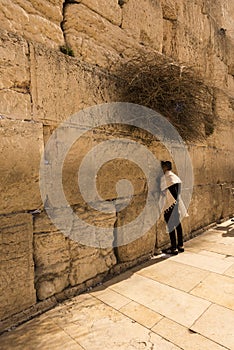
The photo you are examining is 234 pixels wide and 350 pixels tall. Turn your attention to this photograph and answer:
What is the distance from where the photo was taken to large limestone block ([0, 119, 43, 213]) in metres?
1.74

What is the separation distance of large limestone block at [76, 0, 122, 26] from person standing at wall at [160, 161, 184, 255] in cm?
182

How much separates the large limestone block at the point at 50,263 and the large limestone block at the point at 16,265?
68 millimetres

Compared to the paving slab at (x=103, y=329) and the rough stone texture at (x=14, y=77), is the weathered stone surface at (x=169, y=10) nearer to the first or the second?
the rough stone texture at (x=14, y=77)

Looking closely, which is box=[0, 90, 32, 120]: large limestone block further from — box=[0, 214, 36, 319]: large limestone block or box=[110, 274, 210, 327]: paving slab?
box=[110, 274, 210, 327]: paving slab

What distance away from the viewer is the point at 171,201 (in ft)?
9.90

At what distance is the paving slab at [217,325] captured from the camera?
1.49m

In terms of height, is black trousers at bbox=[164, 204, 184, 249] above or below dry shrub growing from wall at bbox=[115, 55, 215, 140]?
below

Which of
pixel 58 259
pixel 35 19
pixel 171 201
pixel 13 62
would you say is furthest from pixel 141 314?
pixel 35 19

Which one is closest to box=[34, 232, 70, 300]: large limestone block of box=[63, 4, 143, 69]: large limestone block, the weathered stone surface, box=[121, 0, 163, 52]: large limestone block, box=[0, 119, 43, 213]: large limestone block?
box=[0, 119, 43, 213]: large limestone block

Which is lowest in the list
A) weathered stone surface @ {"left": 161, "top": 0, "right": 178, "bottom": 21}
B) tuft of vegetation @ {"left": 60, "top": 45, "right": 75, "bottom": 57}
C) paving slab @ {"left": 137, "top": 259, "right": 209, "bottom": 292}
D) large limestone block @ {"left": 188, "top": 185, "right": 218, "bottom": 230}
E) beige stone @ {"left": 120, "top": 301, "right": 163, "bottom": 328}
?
beige stone @ {"left": 120, "top": 301, "right": 163, "bottom": 328}

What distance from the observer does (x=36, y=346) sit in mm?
1516

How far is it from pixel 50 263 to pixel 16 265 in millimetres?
307

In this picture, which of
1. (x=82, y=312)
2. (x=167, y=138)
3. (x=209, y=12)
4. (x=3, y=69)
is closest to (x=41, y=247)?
(x=82, y=312)

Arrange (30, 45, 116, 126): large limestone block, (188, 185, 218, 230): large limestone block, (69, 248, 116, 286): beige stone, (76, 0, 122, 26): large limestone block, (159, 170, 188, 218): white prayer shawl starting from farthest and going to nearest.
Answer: (188, 185, 218, 230): large limestone block
(159, 170, 188, 218): white prayer shawl
(76, 0, 122, 26): large limestone block
(69, 248, 116, 286): beige stone
(30, 45, 116, 126): large limestone block
